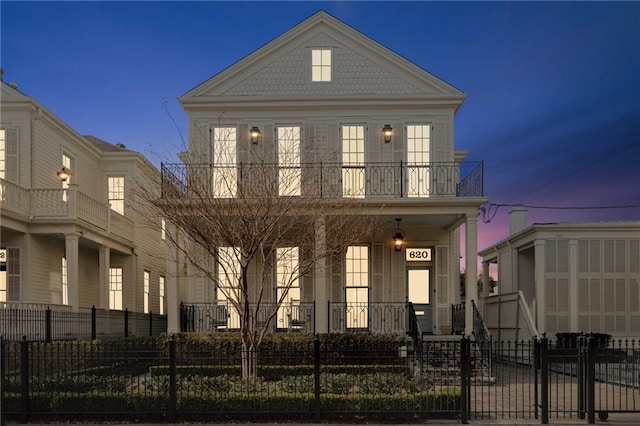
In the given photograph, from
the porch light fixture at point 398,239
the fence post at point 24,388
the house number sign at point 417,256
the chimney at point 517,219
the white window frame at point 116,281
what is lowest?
the fence post at point 24,388

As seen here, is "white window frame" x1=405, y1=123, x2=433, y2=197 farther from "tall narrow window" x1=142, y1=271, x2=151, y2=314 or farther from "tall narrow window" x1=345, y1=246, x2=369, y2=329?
"tall narrow window" x1=142, y1=271, x2=151, y2=314

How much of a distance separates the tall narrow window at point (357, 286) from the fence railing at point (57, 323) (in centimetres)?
748

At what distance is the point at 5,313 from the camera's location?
48.4 feet

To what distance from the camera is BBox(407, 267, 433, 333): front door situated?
18.0 meters

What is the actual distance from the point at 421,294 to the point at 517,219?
7.01 m

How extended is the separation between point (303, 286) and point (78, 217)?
7.55m

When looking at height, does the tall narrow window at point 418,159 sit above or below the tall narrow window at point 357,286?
above

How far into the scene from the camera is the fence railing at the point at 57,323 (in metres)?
14.8

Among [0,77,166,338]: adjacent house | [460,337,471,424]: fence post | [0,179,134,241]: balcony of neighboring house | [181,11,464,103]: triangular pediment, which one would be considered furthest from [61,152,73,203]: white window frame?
[460,337,471,424]: fence post

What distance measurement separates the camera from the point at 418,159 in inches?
685

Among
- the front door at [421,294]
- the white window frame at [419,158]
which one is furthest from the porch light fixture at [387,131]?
the front door at [421,294]

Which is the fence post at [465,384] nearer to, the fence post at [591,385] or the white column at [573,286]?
the fence post at [591,385]

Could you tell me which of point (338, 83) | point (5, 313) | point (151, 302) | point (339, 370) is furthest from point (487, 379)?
point (151, 302)

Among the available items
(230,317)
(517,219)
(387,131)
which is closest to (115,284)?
(230,317)
